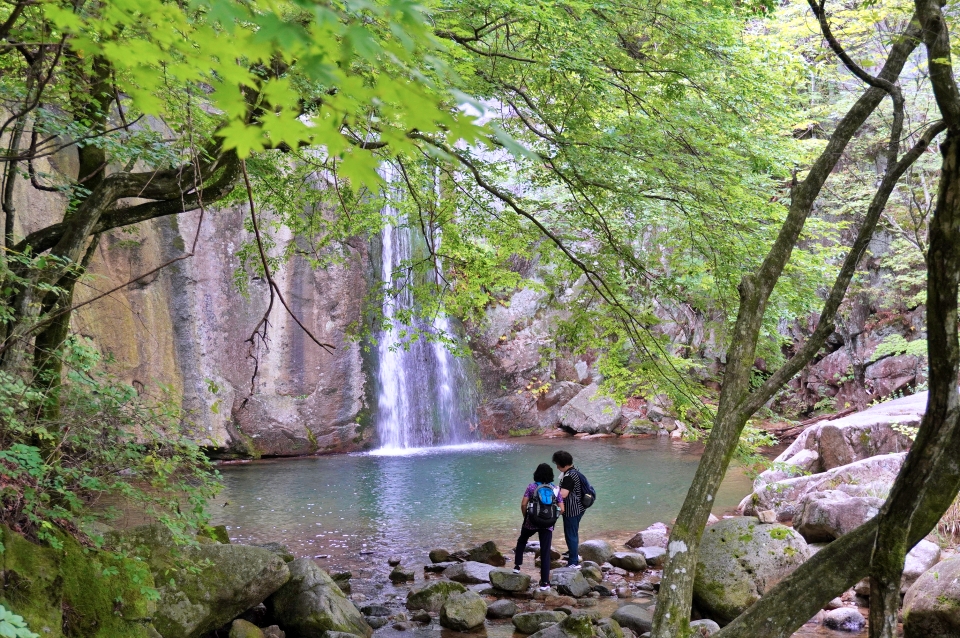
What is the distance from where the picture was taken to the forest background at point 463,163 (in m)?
2.68

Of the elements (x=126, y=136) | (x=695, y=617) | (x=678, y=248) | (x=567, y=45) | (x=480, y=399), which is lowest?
(x=695, y=617)

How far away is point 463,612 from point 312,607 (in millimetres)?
1398

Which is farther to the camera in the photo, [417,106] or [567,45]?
[567,45]

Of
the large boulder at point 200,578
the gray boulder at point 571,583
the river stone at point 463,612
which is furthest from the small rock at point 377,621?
the gray boulder at point 571,583

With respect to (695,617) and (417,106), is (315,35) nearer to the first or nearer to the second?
(417,106)

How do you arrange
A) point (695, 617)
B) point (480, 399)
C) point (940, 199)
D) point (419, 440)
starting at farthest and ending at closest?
point (480, 399) < point (419, 440) < point (695, 617) < point (940, 199)

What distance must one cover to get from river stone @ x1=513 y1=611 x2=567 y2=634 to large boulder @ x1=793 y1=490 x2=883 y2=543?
3.94 m

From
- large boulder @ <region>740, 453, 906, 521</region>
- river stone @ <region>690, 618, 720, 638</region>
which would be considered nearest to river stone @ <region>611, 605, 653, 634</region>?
river stone @ <region>690, 618, 720, 638</region>

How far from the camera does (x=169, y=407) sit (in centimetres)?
458

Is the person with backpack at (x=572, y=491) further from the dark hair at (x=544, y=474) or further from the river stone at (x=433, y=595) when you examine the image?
the river stone at (x=433, y=595)

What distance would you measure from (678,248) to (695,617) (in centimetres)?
384

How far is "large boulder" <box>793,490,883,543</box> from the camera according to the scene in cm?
799

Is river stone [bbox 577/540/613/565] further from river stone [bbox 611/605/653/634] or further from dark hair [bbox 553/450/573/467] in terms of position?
river stone [bbox 611/605/653/634]

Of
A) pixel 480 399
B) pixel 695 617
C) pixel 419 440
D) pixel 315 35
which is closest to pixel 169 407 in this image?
pixel 315 35
